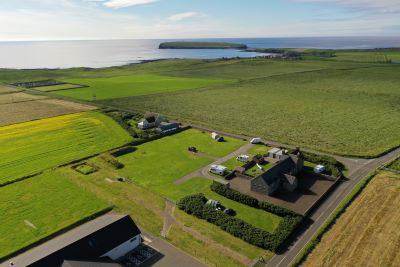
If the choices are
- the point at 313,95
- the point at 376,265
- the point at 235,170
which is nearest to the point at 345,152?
the point at 235,170

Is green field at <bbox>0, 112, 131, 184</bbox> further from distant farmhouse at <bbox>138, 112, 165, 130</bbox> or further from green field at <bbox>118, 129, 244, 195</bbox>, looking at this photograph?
green field at <bbox>118, 129, 244, 195</bbox>

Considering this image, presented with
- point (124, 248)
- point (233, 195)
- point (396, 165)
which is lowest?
point (124, 248)

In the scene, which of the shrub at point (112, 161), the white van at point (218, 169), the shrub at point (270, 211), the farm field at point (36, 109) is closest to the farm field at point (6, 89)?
the farm field at point (36, 109)

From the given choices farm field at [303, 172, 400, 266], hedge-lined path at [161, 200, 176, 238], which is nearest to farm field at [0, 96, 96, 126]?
hedge-lined path at [161, 200, 176, 238]

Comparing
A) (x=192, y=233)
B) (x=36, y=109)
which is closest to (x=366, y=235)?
(x=192, y=233)

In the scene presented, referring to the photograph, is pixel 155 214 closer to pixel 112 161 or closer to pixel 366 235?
pixel 112 161

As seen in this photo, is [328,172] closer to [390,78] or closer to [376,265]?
[376,265]
